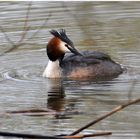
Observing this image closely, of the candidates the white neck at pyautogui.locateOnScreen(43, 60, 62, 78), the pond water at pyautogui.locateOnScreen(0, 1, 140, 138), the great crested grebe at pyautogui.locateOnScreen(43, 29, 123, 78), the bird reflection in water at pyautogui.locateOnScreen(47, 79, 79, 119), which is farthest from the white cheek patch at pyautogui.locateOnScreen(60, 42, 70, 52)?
the bird reflection in water at pyautogui.locateOnScreen(47, 79, 79, 119)

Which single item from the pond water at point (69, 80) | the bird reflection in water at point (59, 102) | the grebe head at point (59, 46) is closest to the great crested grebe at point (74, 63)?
the grebe head at point (59, 46)

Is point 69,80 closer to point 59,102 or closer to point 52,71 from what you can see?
point 52,71

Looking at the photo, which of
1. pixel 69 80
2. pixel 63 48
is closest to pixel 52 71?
pixel 69 80

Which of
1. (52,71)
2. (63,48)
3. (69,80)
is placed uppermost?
(63,48)

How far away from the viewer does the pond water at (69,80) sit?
31.4 ft

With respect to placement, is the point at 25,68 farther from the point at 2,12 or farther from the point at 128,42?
the point at 2,12

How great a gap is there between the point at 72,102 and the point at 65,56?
2715 mm

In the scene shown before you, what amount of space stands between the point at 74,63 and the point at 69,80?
468 mm

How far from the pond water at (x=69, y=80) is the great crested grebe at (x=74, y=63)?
0.24m

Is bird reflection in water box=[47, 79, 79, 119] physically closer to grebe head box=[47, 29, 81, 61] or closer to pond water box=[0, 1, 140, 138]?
pond water box=[0, 1, 140, 138]

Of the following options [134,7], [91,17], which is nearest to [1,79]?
[91,17]

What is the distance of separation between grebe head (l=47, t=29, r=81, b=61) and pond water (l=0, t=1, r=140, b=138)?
347 millimetres

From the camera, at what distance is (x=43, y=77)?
12.8 m

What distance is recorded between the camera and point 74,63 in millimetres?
13016
